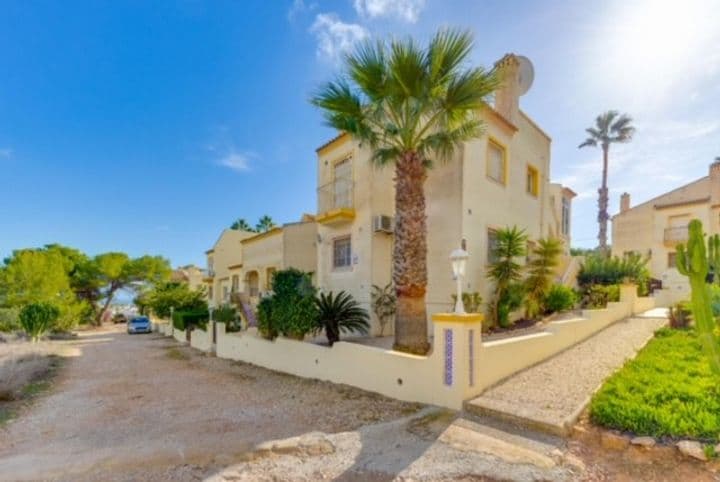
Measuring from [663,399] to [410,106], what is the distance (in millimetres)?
7909

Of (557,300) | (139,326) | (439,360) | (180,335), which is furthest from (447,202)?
(139,326)

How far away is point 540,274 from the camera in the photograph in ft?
47.5

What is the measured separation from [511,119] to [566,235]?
11109 millimetres

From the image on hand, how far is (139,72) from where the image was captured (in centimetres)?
1481

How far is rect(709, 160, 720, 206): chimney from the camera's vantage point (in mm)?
25031

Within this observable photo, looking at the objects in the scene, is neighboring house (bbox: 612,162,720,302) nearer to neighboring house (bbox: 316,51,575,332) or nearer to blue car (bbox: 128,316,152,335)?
neighboring house (bbox: 316,51,575,332)

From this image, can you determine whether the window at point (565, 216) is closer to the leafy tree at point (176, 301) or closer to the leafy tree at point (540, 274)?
the leafy tree at point (540, 274)

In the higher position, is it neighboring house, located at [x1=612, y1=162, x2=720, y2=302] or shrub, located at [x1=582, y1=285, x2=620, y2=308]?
neighboring house, located at [x1=612, y1=162, x2=720, y2=302]

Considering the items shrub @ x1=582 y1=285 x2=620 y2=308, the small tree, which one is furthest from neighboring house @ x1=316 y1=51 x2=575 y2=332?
shrub @ x1=582 y1=285 x2=620 y2=308

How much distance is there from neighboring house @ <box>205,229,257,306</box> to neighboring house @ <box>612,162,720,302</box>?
3136 cm

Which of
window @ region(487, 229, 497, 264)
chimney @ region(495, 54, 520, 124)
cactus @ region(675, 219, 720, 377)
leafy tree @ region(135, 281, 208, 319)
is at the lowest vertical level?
leafy tree @ region(135, 281, 208, 319)

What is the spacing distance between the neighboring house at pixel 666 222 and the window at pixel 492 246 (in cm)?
1478

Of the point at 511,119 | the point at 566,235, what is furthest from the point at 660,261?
the point at 511,119

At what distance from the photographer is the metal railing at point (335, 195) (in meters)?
15.7
